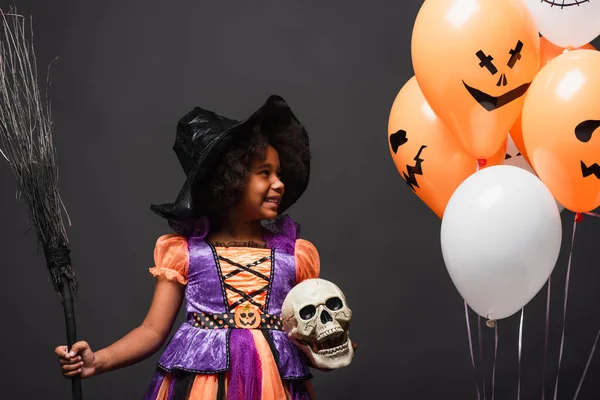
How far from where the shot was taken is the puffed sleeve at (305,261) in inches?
85.7

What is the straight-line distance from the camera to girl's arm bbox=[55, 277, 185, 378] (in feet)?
6.48

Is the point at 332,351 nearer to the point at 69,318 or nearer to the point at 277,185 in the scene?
the point at 277,185

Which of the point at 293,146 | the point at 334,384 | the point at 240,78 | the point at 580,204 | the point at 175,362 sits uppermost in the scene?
the point at 240,78

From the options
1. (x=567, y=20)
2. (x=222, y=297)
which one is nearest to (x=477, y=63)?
(x=567, y=20)

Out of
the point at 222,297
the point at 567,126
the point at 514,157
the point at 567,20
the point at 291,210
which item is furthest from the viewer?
the point at 291,210

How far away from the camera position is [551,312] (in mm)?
2939

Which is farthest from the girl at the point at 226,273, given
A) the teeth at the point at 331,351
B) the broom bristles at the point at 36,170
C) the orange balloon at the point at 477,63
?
the orange balloon at the point at 477,63

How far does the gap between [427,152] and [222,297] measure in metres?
0.54

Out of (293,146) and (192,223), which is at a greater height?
(293,146)

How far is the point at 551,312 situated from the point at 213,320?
49.8 inches

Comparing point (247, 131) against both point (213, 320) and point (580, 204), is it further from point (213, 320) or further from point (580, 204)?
point (580, 204)

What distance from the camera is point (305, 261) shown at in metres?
2.19

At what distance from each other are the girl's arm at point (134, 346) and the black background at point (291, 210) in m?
0.77

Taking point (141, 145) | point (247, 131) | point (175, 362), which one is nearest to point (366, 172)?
point (141, 145)
